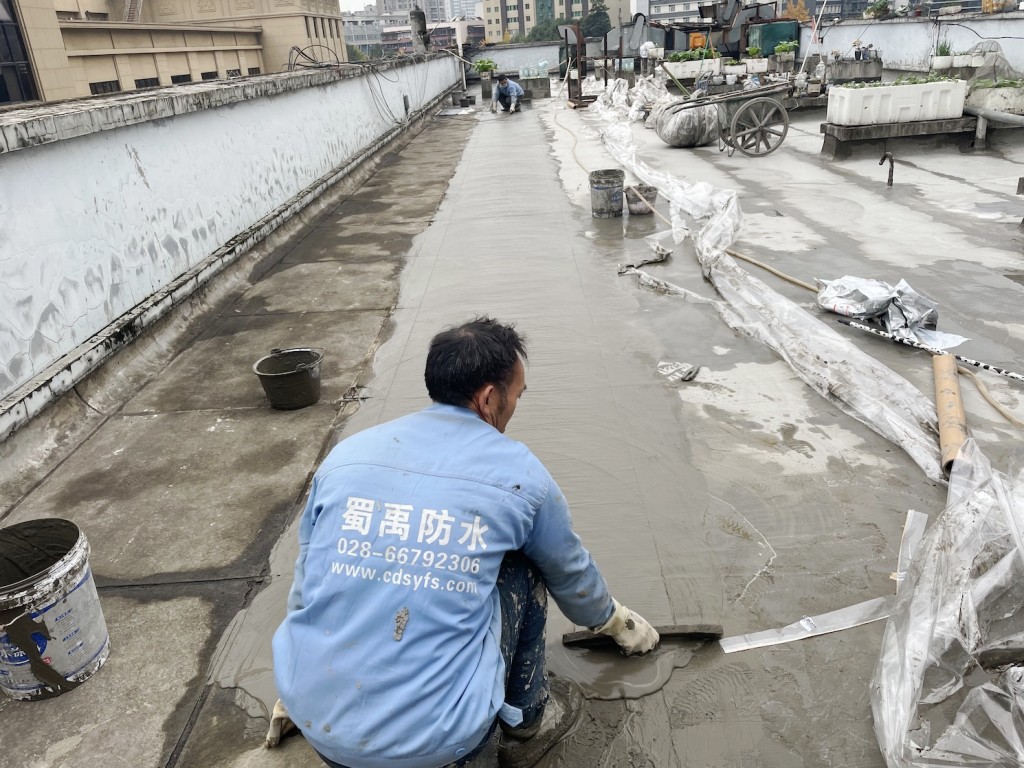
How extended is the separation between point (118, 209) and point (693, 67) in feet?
58.6

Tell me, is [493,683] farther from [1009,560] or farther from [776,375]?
[776,375]

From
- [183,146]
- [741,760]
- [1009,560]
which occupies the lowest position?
[741,760]

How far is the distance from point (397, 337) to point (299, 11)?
3209 cm

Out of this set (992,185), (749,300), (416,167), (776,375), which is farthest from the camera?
(416,167)

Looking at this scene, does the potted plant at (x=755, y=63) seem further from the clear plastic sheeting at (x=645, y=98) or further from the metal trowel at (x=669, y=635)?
the metal trowel at (x=669, y=635)

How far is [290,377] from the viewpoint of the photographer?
14.6 feet

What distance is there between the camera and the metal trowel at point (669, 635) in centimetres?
266

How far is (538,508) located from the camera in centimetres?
181

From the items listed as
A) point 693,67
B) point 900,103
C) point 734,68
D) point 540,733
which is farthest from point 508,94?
point 540,733

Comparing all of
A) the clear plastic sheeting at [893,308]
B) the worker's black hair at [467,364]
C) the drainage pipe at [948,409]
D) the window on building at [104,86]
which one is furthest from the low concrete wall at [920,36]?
the window on building at [104,86]

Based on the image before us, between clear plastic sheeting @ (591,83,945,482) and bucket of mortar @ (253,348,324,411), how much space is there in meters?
3.00

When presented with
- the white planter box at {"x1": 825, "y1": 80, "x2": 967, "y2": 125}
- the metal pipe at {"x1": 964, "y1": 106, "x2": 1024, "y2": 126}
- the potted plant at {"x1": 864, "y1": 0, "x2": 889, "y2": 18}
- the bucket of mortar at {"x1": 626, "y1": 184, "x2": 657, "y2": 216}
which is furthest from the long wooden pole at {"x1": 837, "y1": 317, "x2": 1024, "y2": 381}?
the potted plant at {"x1": 864, "y1": 0, "x2": 889, "y2": 18}

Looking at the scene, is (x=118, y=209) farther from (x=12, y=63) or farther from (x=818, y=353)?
(x=12, y=63)

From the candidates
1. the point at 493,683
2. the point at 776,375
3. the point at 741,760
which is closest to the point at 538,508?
the point at 493,683
